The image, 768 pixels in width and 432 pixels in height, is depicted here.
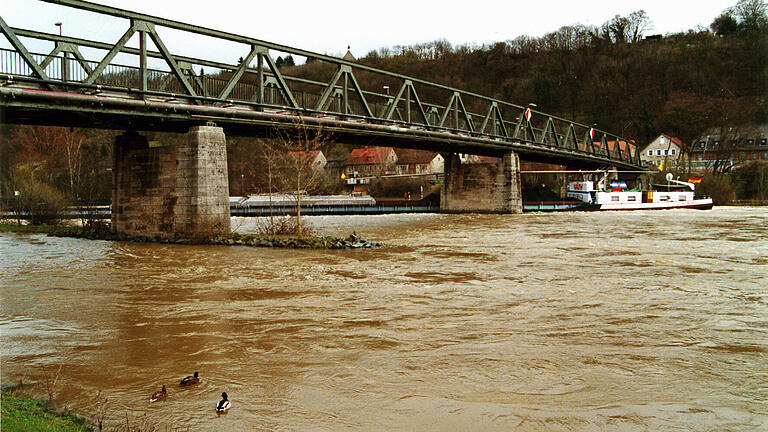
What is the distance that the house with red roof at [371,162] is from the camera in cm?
10631

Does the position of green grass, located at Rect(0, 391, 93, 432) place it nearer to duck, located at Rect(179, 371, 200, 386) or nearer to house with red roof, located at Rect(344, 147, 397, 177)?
duck, located at Rect(179, 371, 200, 386)

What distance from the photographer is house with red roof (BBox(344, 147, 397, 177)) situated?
10631cm

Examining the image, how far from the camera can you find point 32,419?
5.91m

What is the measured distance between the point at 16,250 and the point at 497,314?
902 inches

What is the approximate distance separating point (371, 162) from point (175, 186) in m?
79.9

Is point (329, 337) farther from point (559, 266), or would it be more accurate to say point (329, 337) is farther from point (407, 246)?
point (407, 246)

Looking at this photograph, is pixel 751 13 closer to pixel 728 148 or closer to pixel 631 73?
pixel 631 73

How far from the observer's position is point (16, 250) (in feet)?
85.1

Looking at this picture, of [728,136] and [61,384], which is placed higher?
[728,136]

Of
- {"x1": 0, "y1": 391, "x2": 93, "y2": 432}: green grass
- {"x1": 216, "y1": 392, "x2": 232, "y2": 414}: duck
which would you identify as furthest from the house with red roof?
{"x1": 0, "y1": 391, "x2": 93, "y2": 432}: green grass

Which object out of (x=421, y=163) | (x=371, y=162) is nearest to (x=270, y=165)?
(x=371, y=162)

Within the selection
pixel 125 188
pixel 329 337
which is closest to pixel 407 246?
pixel 125 188

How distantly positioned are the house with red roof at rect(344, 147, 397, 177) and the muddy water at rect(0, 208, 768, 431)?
85589 millimetres

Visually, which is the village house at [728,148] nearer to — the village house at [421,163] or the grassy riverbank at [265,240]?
the village house at [421,163]
